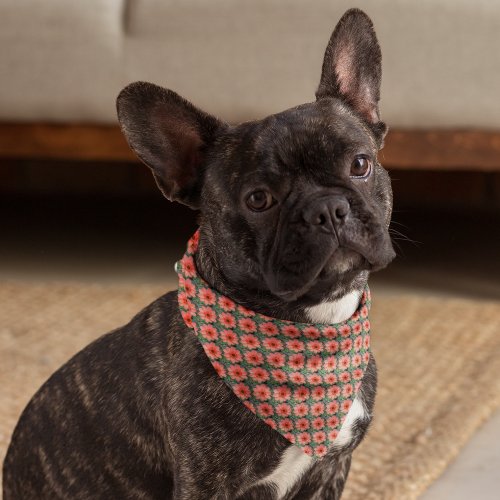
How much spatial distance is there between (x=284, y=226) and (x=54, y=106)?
62.6 inches

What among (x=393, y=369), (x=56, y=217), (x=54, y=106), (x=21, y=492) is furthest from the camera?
(x=56, y=217)

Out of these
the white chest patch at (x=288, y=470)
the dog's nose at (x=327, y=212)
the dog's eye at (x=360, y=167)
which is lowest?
the white chest patch at (x=288, y=470)

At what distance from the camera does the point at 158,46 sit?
2.76 m

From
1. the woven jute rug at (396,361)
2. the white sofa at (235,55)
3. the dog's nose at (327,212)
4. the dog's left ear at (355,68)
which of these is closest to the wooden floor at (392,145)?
the white sofa at (235,55)

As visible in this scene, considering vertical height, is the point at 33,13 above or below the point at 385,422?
above

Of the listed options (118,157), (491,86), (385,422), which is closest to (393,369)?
(385,422)

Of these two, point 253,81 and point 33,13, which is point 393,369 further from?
point 33,13

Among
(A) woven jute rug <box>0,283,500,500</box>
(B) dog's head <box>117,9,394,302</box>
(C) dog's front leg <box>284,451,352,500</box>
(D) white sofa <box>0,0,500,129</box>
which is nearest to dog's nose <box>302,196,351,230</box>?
(B) dog's head <box>117,9,394,302</box>

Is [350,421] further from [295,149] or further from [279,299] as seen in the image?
[295,149]

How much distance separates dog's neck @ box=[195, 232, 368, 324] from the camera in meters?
1.47

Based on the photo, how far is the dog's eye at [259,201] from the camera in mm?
1417

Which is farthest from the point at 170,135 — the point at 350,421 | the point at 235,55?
the point at 235,55

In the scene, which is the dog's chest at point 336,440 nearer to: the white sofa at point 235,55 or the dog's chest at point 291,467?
the dog's chest at point 291,467

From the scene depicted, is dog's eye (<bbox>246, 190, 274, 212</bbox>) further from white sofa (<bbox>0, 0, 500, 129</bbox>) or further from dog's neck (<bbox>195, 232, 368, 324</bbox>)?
white sofa (<bbox>0, 0, 500, 129</bbox>)
